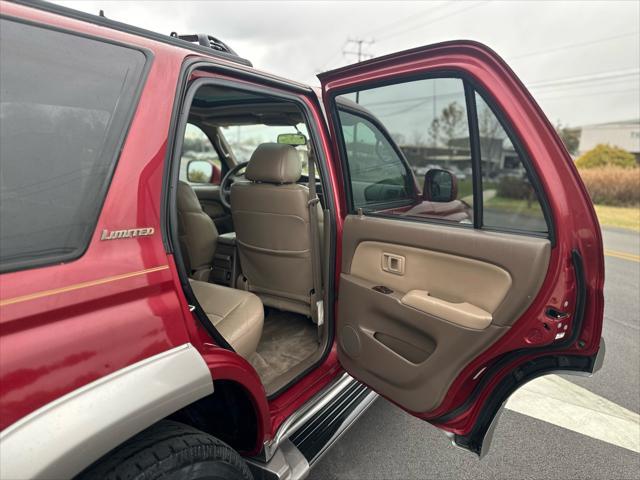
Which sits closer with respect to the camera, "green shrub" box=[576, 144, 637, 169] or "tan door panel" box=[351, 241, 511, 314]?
"tan door panel" box=[351, 241, 511, 314]

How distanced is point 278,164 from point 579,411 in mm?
2590

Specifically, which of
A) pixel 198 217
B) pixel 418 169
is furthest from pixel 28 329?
pixel 198 217

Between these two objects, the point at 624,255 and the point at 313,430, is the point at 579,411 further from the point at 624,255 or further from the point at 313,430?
the point at 624,255

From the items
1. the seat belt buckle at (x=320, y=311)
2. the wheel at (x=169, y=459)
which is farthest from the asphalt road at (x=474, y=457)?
the wheel at (x=169, y=459)

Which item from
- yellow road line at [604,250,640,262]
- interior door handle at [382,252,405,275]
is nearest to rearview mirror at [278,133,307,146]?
interior door handle at [382,252,405,275]

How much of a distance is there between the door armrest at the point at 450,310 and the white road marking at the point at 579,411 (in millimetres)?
1497

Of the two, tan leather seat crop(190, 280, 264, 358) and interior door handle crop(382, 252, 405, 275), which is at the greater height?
interior door handle crop(382, 252, 405, 275)

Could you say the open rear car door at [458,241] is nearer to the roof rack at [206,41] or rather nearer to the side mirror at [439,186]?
the side mirror at [439,186]

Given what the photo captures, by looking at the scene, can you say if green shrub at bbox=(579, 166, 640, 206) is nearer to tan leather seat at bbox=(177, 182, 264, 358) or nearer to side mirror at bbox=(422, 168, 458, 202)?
side mirror at bbox=(422, 168, 458, 202)

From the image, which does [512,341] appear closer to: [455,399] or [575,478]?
[455,399]

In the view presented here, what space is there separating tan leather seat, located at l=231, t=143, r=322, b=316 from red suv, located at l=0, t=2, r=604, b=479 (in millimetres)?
15

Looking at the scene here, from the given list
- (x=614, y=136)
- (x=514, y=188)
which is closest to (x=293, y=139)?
(x=514, y=188)

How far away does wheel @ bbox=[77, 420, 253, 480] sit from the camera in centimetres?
102

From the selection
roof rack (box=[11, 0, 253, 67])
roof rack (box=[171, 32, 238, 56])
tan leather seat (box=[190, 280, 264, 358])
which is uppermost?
roof rack (box=[171, 32, 238, 56])
